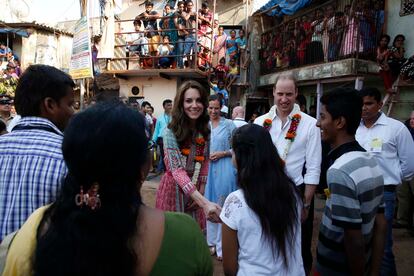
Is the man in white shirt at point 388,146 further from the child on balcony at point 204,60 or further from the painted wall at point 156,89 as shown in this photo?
the painted wall at point 156,89

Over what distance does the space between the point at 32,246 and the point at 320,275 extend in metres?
1.71

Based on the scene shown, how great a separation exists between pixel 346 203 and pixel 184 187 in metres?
1.21

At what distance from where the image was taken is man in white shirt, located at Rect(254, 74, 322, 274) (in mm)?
2988

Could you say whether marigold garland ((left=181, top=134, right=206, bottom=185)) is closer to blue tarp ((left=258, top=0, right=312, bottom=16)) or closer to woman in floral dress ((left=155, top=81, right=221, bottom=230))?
woman in floral dress ((left=155, top=81, right=221, bottom=230))

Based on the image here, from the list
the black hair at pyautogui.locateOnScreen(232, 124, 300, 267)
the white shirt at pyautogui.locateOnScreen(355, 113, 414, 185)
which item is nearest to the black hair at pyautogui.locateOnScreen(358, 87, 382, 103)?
the white shirt at pyautogui.locateOnScreen(355, 113, 414, 185)

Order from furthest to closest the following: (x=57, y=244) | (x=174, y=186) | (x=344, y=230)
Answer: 1. (x=174, y=186)
2. (x=344, y=230)
3. (x=57, y=244)

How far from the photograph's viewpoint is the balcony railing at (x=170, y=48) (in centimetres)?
1146

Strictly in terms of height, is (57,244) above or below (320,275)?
above

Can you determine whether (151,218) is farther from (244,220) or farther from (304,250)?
(304,250)

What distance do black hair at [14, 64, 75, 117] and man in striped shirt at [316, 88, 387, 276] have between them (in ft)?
5.09

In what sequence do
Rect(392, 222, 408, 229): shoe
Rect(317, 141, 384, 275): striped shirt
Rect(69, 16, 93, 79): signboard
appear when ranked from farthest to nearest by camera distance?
Rect(69, 16, 93, 79): signboard < Rect(392, 222, 408, 229): shoe < Rect(317, 141, 384, 275): striped shirt

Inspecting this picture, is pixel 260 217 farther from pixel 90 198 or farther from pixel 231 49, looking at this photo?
pixel 231 49

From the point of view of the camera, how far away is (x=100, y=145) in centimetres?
95

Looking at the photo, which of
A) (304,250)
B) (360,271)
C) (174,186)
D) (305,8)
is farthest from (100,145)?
(305,8)
